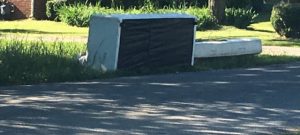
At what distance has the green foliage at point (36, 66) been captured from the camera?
11.7m

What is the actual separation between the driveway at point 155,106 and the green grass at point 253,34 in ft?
31.7

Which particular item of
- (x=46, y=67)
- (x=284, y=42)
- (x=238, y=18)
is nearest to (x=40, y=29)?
(x=238, y=18)

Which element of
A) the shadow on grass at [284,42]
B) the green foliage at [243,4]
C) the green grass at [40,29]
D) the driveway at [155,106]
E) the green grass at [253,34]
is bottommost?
the green grass at [40,29]

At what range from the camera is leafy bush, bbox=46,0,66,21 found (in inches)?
1211

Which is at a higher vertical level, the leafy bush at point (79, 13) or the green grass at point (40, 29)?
the leafy bush at point (79, 13)

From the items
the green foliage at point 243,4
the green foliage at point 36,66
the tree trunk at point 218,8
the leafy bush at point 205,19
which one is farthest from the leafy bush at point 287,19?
the green foliage at point 36,66

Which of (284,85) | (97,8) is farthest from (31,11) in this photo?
(284,85)

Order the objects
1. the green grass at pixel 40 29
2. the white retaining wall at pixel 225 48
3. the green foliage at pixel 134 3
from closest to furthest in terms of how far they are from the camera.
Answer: the white retaining wall at pixel 225 48 → the green grass at pixel 40 29 → the green foliage at pixel 134 3

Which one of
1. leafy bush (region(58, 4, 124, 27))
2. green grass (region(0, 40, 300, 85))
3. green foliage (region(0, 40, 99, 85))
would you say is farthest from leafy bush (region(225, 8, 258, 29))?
green foliage (region(0, 40, 99, 85))

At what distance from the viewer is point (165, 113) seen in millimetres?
9148

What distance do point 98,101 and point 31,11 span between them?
2294 centimetres

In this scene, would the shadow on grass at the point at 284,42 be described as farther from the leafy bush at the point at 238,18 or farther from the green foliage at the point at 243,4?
the green foliage at the point at 243,4

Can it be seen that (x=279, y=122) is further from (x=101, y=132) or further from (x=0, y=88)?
(x=0, y=88)

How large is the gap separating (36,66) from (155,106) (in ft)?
11.2
